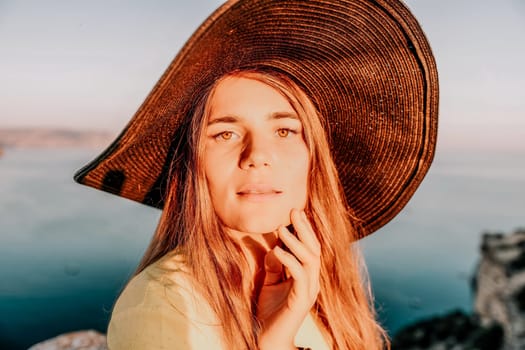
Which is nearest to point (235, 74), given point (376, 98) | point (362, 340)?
point (376, 98)

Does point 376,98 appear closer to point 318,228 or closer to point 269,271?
point 318,228

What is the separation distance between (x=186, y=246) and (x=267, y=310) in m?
0.44

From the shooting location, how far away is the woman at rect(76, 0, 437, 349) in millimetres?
1780

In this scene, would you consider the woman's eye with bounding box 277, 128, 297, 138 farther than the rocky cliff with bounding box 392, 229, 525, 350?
No

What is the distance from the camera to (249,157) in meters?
1.88

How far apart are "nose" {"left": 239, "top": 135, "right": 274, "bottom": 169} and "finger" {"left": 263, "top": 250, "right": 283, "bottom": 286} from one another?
527mm

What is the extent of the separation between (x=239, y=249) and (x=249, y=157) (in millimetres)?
493

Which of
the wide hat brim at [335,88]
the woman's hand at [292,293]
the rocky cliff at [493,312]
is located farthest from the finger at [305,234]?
the rocky cliff at [493,312]

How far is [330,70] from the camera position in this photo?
7.14ft

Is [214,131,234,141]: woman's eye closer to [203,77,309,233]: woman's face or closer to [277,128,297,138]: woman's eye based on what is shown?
[203,77,309,233]: woman's face

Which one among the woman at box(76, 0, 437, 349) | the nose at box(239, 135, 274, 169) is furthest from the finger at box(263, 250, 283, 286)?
the nose at box(239, 135, 274, 169)

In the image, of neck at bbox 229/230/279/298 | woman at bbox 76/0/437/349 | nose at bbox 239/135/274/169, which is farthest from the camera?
neck at bbox 229/230/279/298

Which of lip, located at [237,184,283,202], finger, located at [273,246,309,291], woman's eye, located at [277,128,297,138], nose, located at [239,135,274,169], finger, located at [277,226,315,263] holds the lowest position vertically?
finger, located at [273,246,309,291]

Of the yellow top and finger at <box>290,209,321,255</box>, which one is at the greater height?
finger at <box>290,209,321,255</box>
